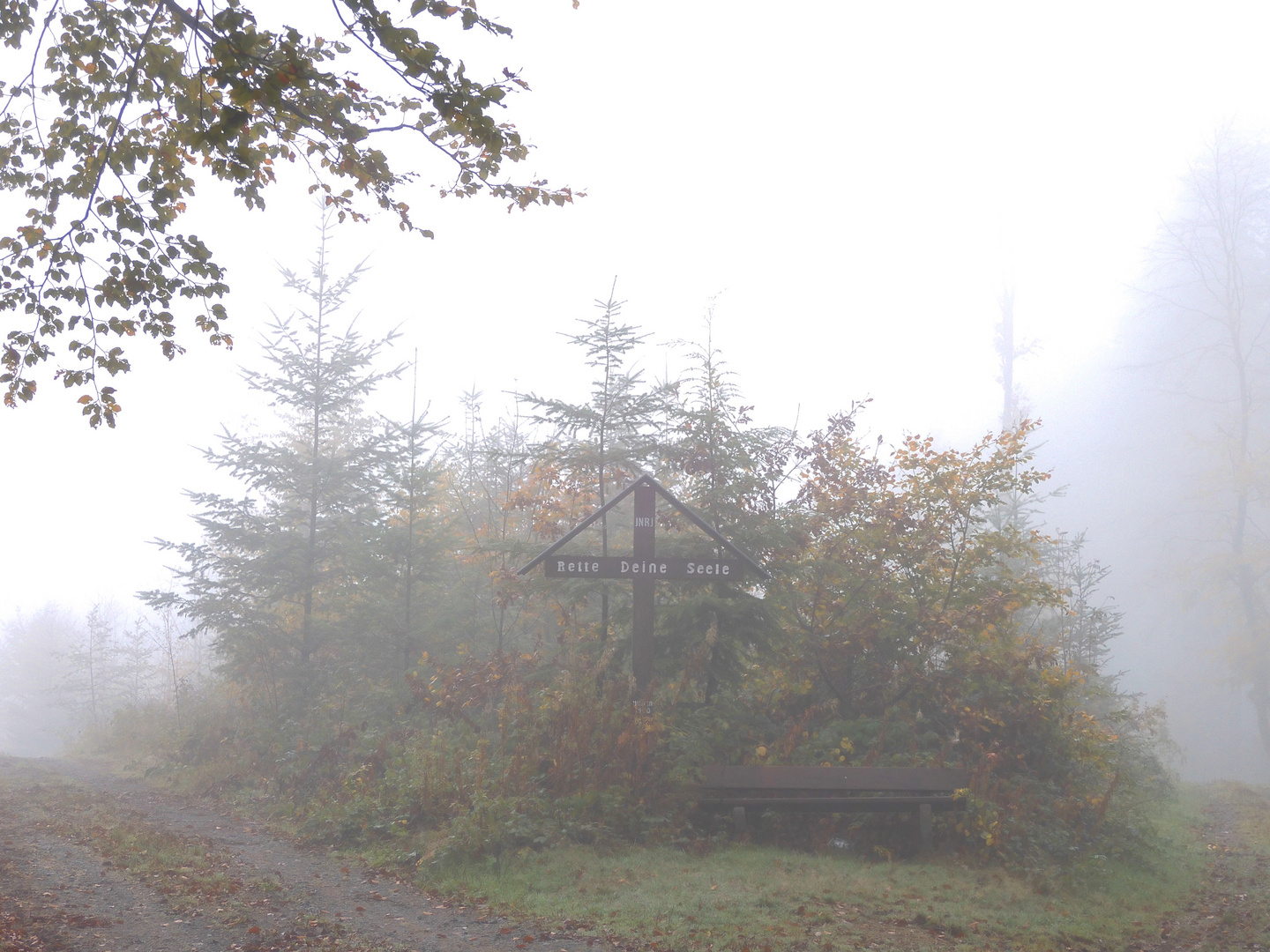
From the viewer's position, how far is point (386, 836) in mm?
8695

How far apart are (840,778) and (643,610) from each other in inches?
117

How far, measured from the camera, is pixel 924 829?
8617mm

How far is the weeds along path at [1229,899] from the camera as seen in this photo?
6.50 metres

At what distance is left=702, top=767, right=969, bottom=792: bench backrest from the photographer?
29.2ft

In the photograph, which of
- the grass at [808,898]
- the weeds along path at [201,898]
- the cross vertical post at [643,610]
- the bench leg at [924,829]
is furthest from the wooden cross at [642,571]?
the weeds along path at [201,898]

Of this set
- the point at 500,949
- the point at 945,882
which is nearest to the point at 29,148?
the point at 500,949

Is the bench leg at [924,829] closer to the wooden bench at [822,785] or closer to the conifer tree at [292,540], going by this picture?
the wooden bench at [822,785]

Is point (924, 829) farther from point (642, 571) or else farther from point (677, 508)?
point (677, 508)

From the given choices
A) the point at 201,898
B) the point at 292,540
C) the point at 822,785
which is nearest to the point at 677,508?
the point at 822,785

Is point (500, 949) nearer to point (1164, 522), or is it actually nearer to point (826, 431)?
point (826, 431)

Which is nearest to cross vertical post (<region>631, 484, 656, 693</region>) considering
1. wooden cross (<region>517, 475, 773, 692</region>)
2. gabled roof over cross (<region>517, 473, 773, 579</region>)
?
wooden cross (<region>517, 475, 773, 692</region>)

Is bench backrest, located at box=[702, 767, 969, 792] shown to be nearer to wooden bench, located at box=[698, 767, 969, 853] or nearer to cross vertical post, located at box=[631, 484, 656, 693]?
wooden bench, located at box=[698, 767, 969, 853]

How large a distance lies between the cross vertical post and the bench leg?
3.32 metres

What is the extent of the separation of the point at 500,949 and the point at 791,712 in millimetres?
6863
